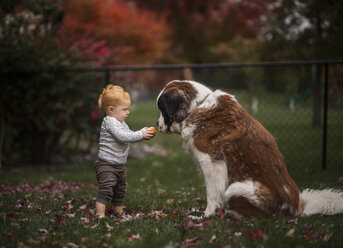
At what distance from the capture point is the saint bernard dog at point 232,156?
10.6ft

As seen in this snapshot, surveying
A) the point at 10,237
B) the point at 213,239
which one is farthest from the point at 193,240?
the point at 10,237

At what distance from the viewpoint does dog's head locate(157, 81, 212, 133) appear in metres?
3.60

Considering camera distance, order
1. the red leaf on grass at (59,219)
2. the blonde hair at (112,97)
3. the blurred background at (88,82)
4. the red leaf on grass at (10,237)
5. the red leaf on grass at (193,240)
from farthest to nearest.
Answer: the blurred background at (88,82) < the blonde hair at (112,97) < the red leaf on grass at (59,219) < the red leaf on grass at (10,237) < the red leaf on grass at (193,240)

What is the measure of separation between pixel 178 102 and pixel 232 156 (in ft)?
2.47

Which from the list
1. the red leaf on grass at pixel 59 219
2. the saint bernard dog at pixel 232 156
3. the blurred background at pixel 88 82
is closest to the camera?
the saint bernard dog at pixel 232 156

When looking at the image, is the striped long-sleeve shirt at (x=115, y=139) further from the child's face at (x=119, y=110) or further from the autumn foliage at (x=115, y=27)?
the autumn foliage at (x=115, y=27)

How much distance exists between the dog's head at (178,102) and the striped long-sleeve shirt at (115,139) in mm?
324

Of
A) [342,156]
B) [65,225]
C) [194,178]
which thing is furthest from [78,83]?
[342,156]

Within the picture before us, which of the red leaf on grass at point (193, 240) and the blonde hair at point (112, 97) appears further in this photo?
the blonde hair at point (112, 97)

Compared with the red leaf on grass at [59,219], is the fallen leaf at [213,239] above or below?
above

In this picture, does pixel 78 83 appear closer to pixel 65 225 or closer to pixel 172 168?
pixel 172 168

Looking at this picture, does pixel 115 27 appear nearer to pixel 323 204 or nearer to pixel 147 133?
pixel 147 133

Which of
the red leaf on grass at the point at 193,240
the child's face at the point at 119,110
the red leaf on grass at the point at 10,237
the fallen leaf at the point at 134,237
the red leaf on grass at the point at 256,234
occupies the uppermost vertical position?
the child's face at the point at 119,110

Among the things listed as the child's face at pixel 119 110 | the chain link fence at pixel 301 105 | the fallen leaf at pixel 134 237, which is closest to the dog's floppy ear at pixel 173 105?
the child's face at pixel 119 110
